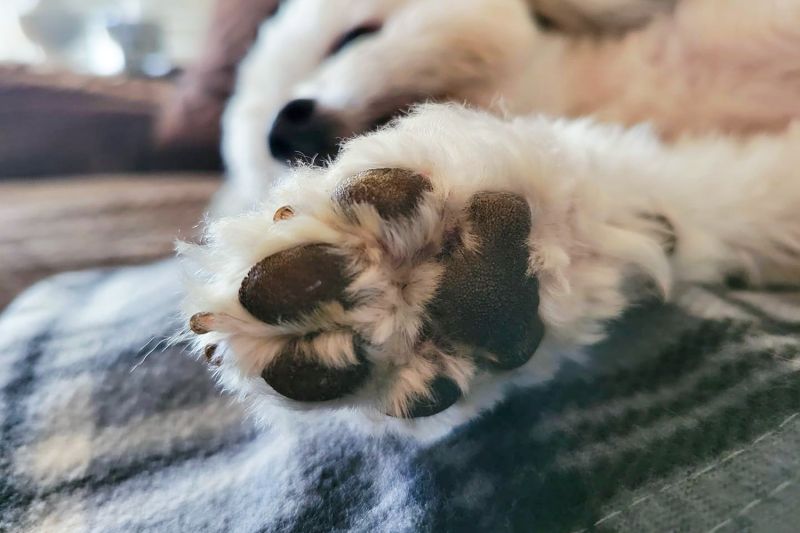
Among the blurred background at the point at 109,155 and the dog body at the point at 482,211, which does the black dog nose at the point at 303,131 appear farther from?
the blurred background at the point at 109,155

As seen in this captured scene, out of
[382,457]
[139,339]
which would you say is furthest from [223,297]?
[139,339]

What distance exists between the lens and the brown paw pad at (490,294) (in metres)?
0.44

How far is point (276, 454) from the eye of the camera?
613mm

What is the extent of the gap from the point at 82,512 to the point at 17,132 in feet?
7.13

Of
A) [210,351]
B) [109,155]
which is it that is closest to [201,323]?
[210,351]

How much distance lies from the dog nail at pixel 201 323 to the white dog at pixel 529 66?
418 mm

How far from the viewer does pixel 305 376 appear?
0.43 metres

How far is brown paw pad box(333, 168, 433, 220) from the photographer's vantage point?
462 mm

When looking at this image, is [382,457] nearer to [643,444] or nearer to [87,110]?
[643,444]

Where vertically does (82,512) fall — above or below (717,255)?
below

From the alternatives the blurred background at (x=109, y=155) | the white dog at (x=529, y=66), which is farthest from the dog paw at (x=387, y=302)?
the blurred background at (x=109, y=155)

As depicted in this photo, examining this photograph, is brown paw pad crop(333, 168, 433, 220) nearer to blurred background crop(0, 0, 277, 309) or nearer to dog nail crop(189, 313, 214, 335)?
dog nail crop(189, 313, 214, 335)

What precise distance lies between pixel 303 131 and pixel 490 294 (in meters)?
0.54

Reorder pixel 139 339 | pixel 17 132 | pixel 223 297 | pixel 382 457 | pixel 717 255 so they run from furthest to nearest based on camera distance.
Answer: pixel 17 132 → pixel 139 339 → pixel 717 255 → pixel 382 457 → pixel 223 297
